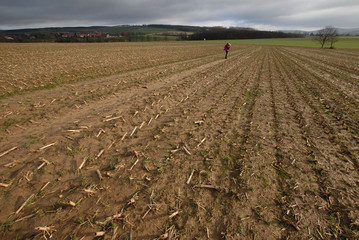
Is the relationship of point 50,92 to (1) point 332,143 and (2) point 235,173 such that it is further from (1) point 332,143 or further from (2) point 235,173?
(1) point 332,143

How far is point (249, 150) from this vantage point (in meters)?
5.16

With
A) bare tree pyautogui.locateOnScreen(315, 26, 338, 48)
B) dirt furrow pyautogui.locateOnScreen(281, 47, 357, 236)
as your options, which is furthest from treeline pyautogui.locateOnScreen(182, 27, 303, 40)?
dirt furrow pyautogui.locateOnScreen(281, 47, 357, 236)

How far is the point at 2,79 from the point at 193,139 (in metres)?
15.7

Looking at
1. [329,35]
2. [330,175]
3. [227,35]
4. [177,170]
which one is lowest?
[177,170]

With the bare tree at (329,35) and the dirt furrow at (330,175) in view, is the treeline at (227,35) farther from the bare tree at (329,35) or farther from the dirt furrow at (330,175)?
the dirt furrow at (330,175)

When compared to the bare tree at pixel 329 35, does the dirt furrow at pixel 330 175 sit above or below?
below

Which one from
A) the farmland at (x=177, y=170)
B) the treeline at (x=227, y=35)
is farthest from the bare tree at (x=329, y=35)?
the farmland at (x=177, y=170)

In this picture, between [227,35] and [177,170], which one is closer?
[177,170]

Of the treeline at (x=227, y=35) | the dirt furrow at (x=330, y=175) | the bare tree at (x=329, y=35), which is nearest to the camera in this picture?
the dirt furrow at (x=330, y=175)

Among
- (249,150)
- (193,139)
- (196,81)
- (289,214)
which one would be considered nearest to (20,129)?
(193,139)

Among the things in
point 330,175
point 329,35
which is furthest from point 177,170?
point 329,35

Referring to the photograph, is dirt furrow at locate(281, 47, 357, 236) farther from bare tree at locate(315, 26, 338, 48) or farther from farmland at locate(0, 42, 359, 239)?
bare tree at locate(315, 26, 338, 48)

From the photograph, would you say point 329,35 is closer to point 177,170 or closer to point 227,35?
point 227,35

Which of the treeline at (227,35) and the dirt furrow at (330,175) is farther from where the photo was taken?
the treeline at (227,35)
